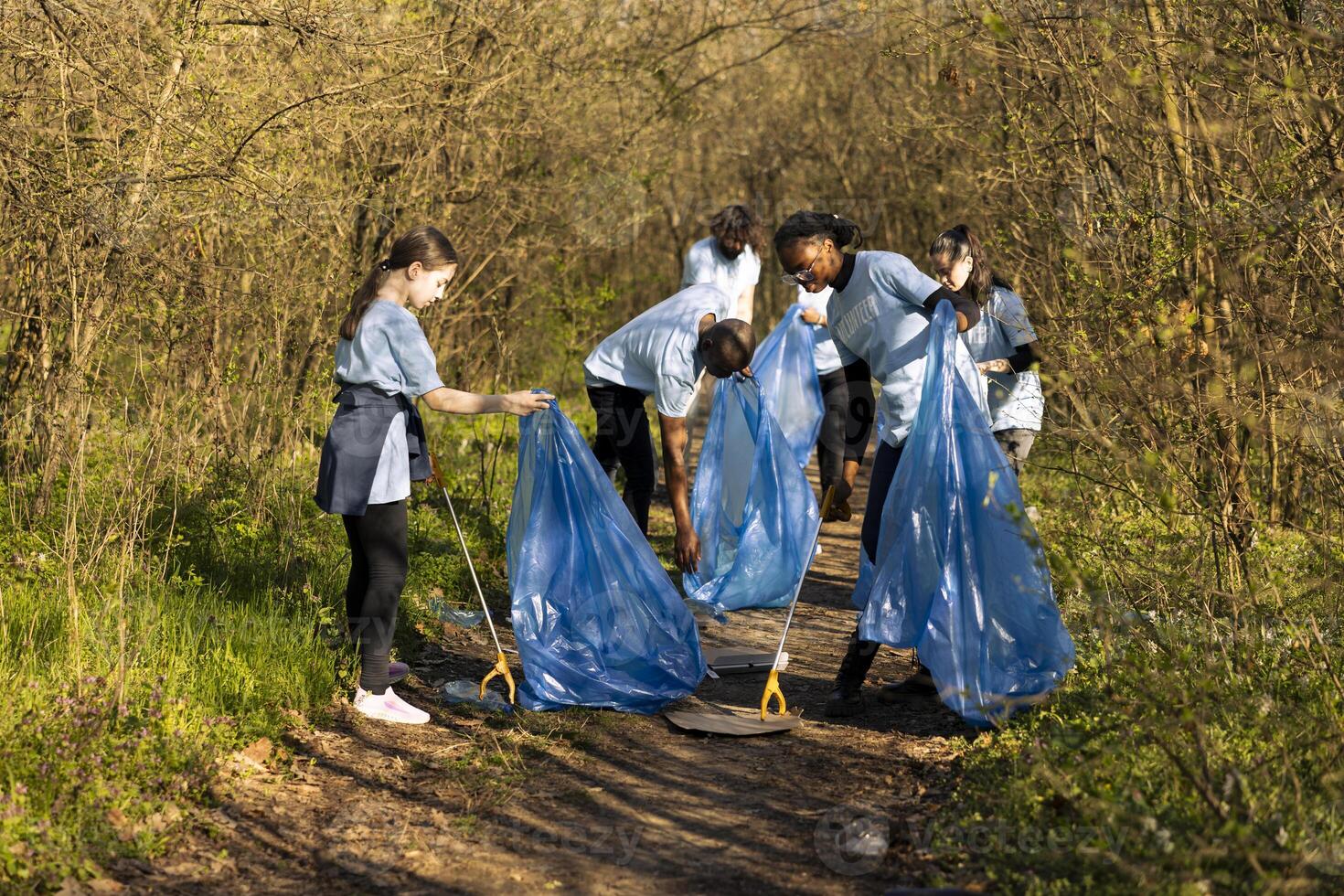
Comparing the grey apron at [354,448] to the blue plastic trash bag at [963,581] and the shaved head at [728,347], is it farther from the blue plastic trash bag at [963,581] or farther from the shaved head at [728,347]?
the blue plastic trash bag at [963,581]

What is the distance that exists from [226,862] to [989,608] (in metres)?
2.31

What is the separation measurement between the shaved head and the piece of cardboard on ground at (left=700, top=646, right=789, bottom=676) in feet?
3.51

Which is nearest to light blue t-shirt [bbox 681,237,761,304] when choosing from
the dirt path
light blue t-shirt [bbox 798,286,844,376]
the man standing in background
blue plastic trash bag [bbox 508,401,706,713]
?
the man standing in background

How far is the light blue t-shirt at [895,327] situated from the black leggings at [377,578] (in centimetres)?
168

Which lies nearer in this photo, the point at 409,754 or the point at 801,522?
the point at 409,754

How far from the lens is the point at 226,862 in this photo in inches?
128

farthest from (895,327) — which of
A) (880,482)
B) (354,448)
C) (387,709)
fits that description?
(387,709)

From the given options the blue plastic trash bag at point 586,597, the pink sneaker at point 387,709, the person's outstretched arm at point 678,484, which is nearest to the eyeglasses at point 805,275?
the person's outstretched arm at point 678,484

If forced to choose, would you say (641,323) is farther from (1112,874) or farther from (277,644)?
(1112,874)

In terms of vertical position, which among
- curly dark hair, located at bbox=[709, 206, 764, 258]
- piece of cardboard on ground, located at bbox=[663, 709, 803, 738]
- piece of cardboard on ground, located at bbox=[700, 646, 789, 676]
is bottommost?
piece of cardboard on ground, located at bbox=[663, 709, 803, 738]

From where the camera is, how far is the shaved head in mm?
4883

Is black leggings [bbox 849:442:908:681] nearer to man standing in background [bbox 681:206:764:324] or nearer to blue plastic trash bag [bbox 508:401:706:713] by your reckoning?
blue plastic trash bag [bbox 508:401:706:713]

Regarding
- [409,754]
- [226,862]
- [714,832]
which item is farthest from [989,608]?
[226,862]

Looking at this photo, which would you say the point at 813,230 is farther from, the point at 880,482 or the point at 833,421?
the point at 833,421
